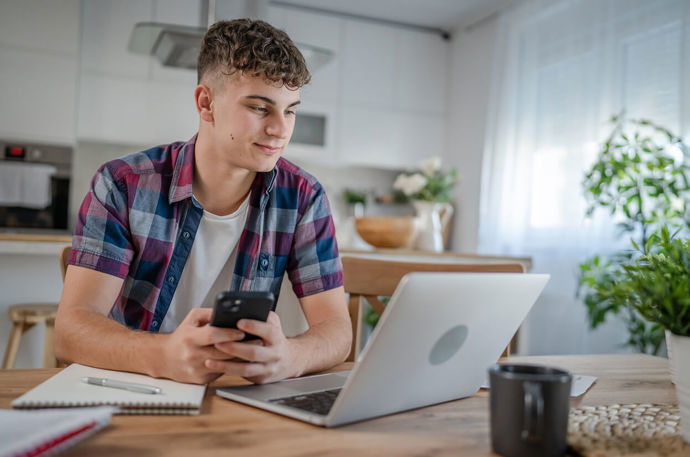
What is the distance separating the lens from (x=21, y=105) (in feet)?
12.4

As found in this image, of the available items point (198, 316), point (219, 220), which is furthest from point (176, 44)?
point (198, 316)

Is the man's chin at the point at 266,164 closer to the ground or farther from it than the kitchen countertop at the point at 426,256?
farther from it

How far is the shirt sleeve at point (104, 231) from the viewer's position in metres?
1.08

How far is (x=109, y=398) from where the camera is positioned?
0.68 metres

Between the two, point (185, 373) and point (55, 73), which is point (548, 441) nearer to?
point (185, 373)

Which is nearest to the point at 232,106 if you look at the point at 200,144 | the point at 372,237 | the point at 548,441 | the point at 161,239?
the point at 200,144

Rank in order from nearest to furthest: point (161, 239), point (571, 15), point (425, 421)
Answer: point (425, 421) < point (161, 239) < point (571, 15)

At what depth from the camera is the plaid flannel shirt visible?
44.9 inches

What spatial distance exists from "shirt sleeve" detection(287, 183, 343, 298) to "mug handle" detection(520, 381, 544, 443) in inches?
29.1

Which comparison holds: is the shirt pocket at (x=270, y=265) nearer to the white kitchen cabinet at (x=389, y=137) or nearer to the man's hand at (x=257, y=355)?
the man's hand at (x=257, y=355)

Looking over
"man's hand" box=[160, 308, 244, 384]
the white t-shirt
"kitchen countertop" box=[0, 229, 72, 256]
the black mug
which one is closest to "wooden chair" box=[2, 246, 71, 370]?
"kitchen countertop" box=[0, 229, 72, 256]

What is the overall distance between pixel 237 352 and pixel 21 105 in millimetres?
3637

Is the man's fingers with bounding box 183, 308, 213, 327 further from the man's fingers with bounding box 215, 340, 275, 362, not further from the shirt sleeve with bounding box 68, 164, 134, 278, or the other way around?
the shirt sleeve with bounding box 68, 164, 134, 278

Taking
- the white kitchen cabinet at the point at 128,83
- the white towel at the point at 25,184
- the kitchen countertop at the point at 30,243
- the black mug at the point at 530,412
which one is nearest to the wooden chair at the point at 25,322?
the kitchen countertop at the point at 30,243
